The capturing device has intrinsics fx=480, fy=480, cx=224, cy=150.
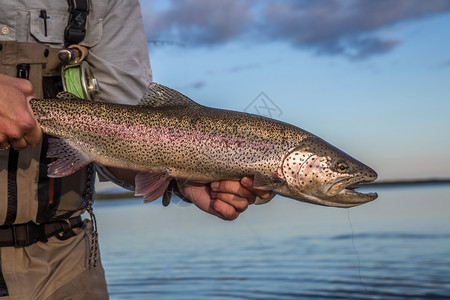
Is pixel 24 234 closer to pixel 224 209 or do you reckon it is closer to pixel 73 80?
pixel 73 80

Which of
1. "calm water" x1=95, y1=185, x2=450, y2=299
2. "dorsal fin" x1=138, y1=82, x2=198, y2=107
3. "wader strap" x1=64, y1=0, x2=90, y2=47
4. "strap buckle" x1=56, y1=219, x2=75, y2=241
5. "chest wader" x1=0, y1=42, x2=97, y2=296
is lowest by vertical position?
"calm water" x1=95, y1=185, x2=450, y2=299

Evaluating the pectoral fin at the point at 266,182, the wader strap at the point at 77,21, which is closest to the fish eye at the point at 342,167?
the pectoral fin at the point at 266,182

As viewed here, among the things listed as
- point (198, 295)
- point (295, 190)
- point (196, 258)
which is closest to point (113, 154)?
point (295, 190)

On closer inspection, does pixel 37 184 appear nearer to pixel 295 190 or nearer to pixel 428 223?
pixel 295 190

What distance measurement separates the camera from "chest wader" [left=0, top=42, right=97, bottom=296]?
323 centimetres

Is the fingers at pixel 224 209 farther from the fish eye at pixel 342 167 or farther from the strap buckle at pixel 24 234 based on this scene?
the strap buckle at pixel 24 234

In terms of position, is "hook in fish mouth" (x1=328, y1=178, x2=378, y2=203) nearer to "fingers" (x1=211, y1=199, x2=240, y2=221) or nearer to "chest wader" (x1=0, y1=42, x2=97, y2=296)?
"fingers" (x1=211, y1=199, x2=240, y2=221)

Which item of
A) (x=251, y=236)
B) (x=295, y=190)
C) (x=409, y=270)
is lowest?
(x=251, y=236)

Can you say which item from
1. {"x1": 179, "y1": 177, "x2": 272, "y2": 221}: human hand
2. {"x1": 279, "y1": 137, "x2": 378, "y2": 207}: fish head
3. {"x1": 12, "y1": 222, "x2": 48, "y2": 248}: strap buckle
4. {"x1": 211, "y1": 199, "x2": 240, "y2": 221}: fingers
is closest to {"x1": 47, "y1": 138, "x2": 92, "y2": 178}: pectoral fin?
{"x1": 12, "y1": 222, "x2": 48, "y2": 248}: strap buckle

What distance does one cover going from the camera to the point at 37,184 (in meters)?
3.34

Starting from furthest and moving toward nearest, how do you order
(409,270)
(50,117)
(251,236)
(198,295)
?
(251,236) → (409,270) → (198,295) → (50,117)

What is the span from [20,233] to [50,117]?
0.85 metres

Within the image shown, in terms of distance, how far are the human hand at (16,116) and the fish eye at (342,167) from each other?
1955 millimetres

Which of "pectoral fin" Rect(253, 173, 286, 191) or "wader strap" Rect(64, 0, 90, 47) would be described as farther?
"wader strap" Rect(64, 0, 90, 47)
